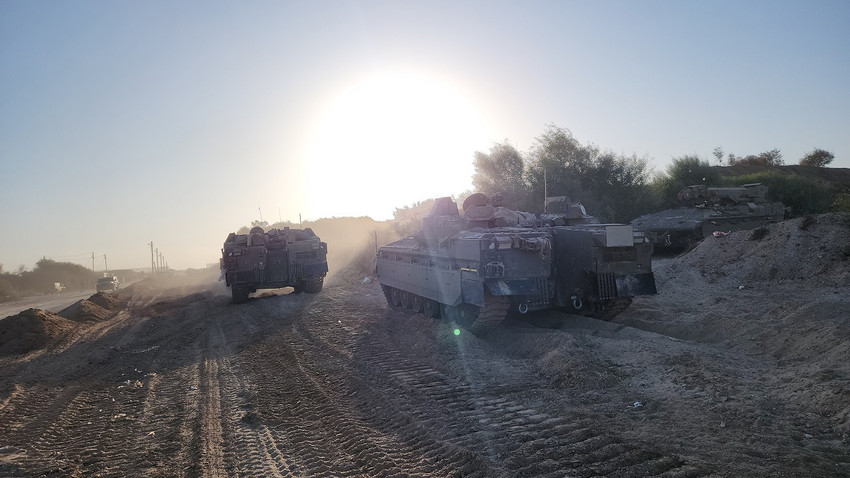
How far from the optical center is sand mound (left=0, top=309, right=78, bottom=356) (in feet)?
41.3

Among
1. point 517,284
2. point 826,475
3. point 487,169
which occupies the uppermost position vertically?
point 487,169

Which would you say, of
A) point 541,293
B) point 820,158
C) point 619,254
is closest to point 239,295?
A: point 541,293

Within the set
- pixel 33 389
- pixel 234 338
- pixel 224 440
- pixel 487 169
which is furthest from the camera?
pixel 487 169

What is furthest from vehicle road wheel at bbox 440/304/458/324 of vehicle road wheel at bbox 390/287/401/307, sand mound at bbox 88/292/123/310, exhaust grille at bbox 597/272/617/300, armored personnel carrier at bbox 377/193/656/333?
sand mound at bbox 88/292/123/310

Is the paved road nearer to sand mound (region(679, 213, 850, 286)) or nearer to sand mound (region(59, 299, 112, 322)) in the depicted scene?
sand mound (region(59, 299, 112, 322))

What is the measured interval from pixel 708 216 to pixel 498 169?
37.8 ft

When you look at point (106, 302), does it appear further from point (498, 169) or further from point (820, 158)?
point (820, 158)

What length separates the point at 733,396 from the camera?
5.74m

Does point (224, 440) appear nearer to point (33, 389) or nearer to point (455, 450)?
point (455, 450)

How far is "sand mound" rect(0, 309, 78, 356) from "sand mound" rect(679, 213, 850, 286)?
16225 millimetres

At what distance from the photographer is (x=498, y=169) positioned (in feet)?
96.3

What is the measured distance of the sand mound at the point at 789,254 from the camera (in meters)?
12.9

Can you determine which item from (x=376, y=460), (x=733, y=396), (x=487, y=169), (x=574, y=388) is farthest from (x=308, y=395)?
(x=487, y=169)

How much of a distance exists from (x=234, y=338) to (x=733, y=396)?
374 inches
